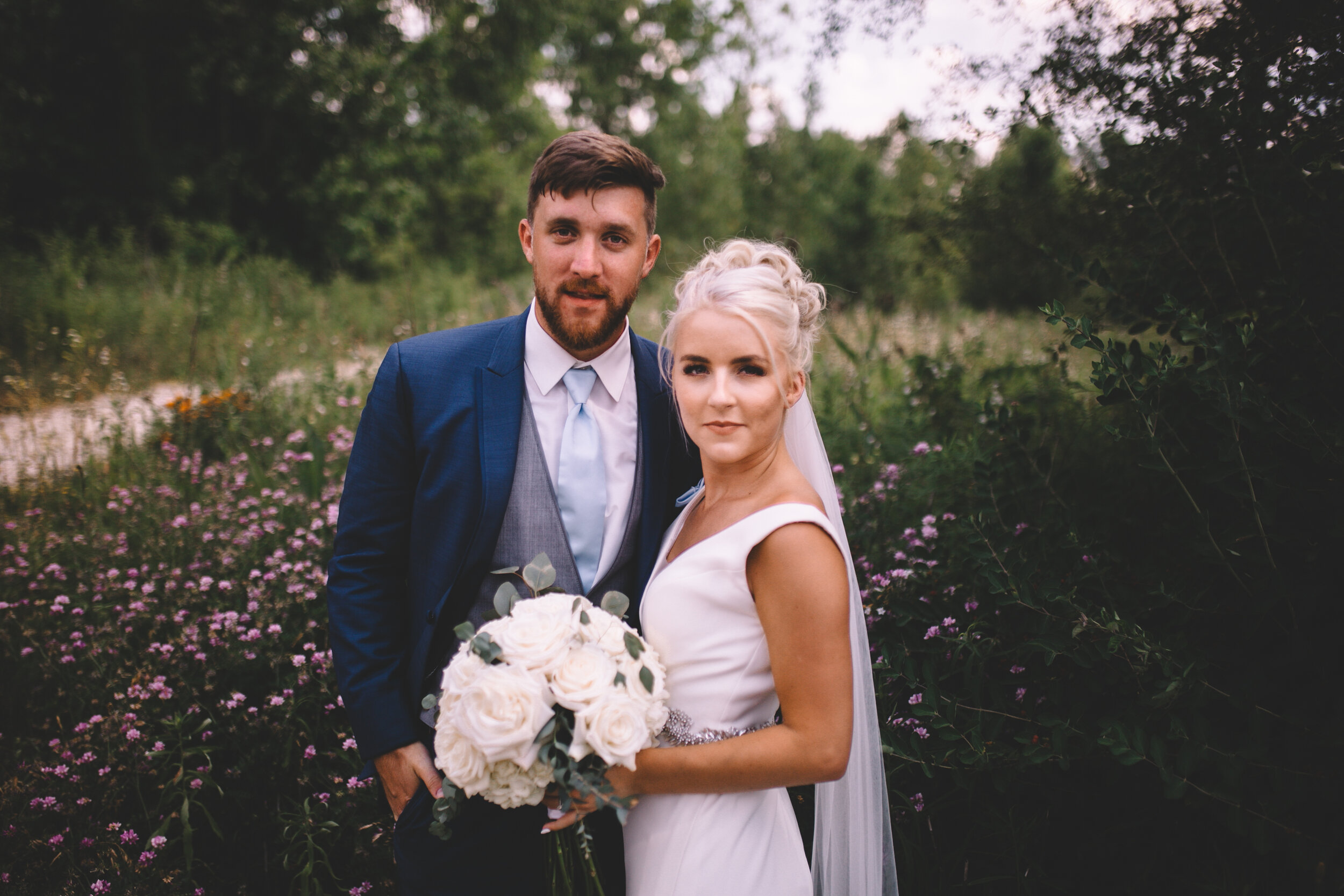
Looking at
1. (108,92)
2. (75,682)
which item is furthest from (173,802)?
(108,92)

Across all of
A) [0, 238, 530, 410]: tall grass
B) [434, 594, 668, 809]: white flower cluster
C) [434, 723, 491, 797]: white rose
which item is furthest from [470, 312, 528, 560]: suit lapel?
[0, 238, 530, 410]: tall grass

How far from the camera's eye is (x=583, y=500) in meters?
2.05

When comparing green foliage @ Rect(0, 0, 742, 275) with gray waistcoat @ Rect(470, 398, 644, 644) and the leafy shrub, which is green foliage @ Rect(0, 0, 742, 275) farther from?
the leafy shrub

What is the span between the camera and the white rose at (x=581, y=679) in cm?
140

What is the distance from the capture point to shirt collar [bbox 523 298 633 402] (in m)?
2.14

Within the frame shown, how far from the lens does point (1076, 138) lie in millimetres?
3111

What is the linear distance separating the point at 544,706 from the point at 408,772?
789 millimetres

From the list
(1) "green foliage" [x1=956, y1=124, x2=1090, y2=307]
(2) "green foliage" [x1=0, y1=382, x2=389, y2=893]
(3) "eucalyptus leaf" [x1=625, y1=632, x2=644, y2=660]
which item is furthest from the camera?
(1) "green foliage" [x1=956, y1=124, x2=1090, y2=307]

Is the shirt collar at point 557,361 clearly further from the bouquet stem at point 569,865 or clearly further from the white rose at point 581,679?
the bouquet stem at point 569,865

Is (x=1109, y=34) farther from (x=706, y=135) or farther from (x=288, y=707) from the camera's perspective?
(x=706, y=135)

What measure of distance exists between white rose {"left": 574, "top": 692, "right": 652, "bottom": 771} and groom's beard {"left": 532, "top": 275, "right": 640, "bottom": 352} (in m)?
1.05

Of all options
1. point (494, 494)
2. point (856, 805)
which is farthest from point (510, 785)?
point (856, 805)

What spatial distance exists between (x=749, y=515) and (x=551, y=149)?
3.93 ft

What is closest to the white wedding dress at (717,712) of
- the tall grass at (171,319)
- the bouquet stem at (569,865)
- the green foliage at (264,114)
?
the bouquet stem at (569,865)
